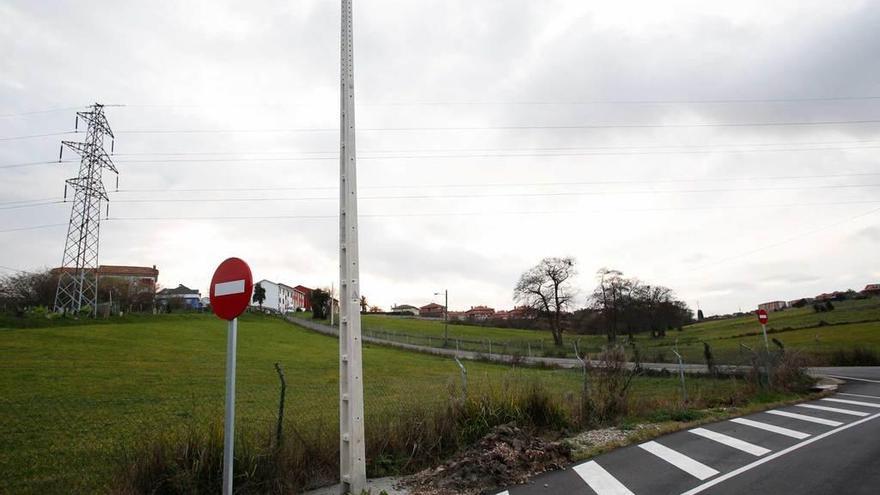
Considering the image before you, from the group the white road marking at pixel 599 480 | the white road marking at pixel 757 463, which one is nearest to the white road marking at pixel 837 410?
the white road marking at pixel 757 463

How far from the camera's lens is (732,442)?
8.80 meters

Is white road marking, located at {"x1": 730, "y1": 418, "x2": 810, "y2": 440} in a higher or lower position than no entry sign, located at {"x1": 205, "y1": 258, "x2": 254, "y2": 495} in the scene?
lower

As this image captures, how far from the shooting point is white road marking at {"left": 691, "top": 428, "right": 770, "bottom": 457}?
8.09 metres

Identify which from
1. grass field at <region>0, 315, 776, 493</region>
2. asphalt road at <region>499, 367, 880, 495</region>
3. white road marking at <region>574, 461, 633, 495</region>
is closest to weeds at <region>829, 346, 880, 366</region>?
grass field at <region>0, 315, 776, 493</region>

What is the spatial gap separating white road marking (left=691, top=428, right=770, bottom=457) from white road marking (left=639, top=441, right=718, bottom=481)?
3.98 ft

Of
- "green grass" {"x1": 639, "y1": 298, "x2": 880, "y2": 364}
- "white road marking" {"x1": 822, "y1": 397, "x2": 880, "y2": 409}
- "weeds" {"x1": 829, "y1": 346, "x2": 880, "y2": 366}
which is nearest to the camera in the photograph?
"white road marking" {"x1": 822, "y1": 397, "x2": 880, "y2": 409}

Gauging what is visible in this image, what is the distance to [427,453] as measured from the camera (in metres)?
7.61

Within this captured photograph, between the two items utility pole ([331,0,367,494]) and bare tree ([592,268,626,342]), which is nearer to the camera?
utility pole ([331,0,367,494])

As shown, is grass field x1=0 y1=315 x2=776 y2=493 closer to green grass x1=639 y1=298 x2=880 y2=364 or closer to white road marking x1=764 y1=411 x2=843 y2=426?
white road marking x1=764 y1=411 x2=843 y2=426

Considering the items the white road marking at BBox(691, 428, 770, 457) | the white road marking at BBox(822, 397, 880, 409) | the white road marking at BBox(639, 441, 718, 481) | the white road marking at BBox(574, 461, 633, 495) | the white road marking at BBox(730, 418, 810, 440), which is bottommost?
the white road marking at BBox(822, 397, 880, 409)

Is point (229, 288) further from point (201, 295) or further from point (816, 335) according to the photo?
point (201, 295)

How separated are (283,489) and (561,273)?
63614mm

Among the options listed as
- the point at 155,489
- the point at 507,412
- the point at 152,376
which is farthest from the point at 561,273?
the point at 155,489

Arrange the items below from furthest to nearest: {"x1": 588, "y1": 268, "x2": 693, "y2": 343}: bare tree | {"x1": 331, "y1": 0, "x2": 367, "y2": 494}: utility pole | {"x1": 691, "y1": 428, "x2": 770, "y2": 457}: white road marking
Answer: {"x1": 588, "y1": 268, "x2": 693, "y2": 343}: bare tree
{"x1": 691, "y1": 428, "x2": 770, "y2": 457}: white road marking
{"x1": 331, "y1": 0, "x2": 367, "y2": 494}: utility pole
